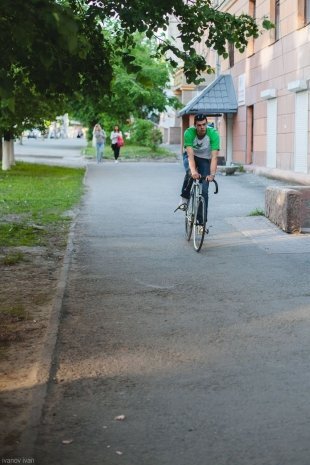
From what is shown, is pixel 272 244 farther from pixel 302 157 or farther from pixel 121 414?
pixel 302 157

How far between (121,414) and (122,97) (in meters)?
43.6

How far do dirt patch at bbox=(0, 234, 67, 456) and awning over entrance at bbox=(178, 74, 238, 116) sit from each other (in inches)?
763

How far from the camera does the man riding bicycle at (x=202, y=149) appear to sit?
412 inches

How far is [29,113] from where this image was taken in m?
23.7

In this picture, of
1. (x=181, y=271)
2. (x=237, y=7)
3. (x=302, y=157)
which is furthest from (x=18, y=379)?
(x=237, y=7)

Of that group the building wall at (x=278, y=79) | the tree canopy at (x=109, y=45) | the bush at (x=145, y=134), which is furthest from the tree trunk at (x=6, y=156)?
the tree canopy at (x=109, y=45)

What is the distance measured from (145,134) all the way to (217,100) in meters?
16.3

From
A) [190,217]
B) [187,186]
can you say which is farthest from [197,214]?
[187,186]

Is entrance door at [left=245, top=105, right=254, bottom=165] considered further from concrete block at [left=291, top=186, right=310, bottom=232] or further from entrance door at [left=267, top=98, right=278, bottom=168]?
concrete block at [left=291, top=186, right=310, bottom=232]

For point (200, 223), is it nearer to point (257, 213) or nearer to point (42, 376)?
point (257, 213)

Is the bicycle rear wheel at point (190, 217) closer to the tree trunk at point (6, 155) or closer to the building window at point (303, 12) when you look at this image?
the building window at point (303, 12)

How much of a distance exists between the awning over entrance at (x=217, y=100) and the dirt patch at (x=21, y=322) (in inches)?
763

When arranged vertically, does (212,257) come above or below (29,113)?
below

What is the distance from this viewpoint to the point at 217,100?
99.6ft
